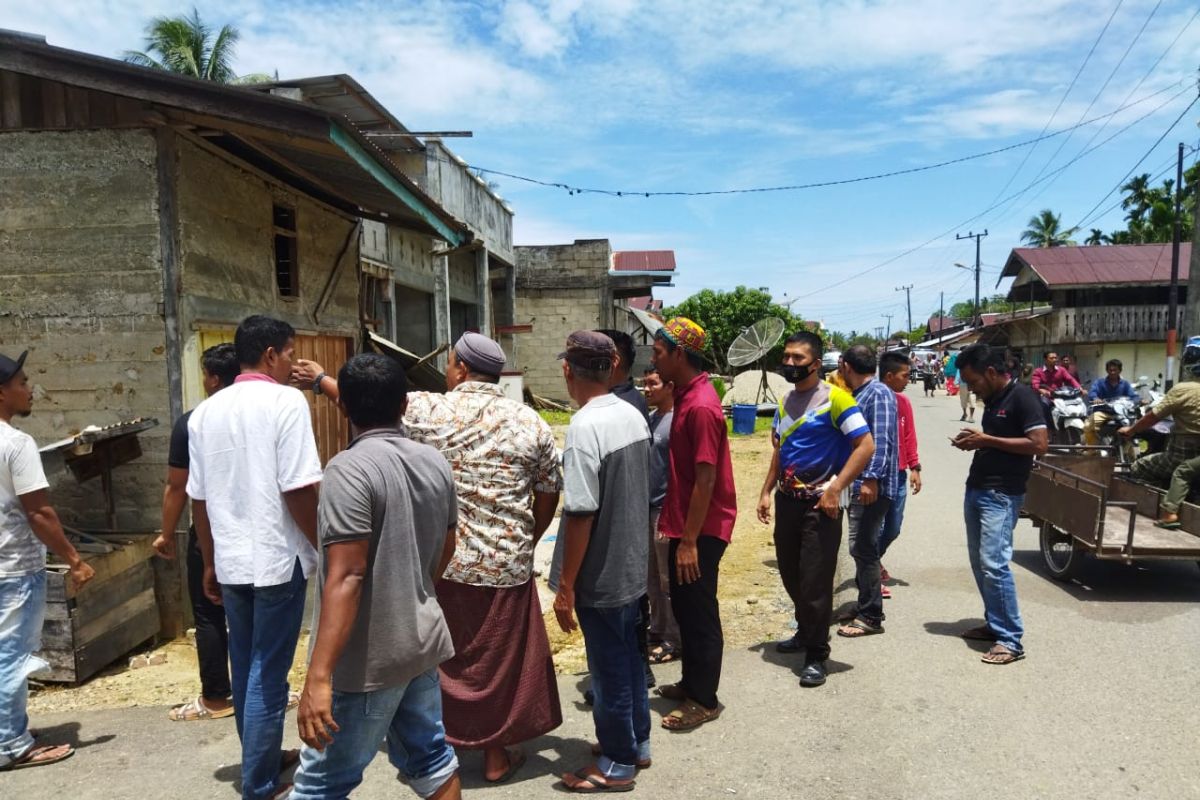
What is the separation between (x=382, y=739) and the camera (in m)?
2.31

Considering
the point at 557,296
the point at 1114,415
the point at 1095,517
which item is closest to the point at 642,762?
the point at 1095,517

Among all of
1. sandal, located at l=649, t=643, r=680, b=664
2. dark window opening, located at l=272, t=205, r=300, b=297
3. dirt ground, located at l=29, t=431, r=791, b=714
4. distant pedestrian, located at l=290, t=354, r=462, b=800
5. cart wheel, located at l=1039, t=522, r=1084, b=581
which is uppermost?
dark window opening, located at l=272, t=205, r=300, b=297

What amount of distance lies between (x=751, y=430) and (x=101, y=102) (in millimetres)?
14650

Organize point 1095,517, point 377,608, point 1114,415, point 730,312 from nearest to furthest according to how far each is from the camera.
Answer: point 377,608 < point 1095,517 < point 1114,415 < point 730,312

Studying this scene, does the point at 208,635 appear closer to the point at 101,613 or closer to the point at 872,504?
the point at 101,613

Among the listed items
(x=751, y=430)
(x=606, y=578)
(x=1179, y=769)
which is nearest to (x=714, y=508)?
(x=606, y=578)

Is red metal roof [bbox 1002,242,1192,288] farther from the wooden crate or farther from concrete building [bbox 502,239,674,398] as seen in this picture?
the wooden crate

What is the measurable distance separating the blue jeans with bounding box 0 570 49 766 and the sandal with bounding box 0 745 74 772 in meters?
0.03

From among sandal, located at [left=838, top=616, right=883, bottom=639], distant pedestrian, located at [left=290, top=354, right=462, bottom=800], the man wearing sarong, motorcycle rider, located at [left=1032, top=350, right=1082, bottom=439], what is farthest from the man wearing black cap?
motorcycle rider, located at [left=1032, top=350, right=1082, bottom=439]

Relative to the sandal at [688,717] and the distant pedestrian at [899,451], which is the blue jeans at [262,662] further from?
the distant pedestrian at [899,451]

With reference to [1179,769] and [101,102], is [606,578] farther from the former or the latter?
[101,102]

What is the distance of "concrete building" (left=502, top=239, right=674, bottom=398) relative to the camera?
23.1 metres

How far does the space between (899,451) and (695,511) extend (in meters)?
2.74

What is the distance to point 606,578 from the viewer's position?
3049mm
